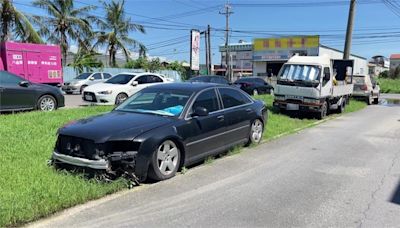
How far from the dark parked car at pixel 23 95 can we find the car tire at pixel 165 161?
7.94 metres

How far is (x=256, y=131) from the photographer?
1007 cm

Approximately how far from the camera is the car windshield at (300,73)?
1645cm

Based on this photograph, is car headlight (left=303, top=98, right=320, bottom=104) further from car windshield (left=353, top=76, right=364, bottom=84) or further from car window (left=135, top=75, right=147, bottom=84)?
car windshield (left=353, top=76, right=364, bottom=84)

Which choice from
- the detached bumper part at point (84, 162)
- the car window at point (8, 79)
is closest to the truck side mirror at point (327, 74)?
the car window at point (8, 79)

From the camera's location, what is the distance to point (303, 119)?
645 inches

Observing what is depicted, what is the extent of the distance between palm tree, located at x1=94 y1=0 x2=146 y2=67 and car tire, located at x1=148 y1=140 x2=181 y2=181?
3782 centimetres

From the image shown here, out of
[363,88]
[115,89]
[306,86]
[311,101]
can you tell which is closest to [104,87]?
[115,89]

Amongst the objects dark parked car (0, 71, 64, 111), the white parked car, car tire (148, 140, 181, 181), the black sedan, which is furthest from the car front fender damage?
the white parked car

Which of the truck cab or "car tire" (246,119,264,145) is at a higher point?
the truck cab

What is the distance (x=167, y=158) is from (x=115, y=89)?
35.0 ft

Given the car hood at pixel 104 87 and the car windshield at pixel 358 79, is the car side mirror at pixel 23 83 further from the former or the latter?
the car windshield at pixel 358 79

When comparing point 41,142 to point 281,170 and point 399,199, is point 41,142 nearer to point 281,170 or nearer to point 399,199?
point 281,170

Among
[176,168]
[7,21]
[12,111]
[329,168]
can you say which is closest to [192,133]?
[176,168]

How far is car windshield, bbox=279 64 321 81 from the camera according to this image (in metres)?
16.5
